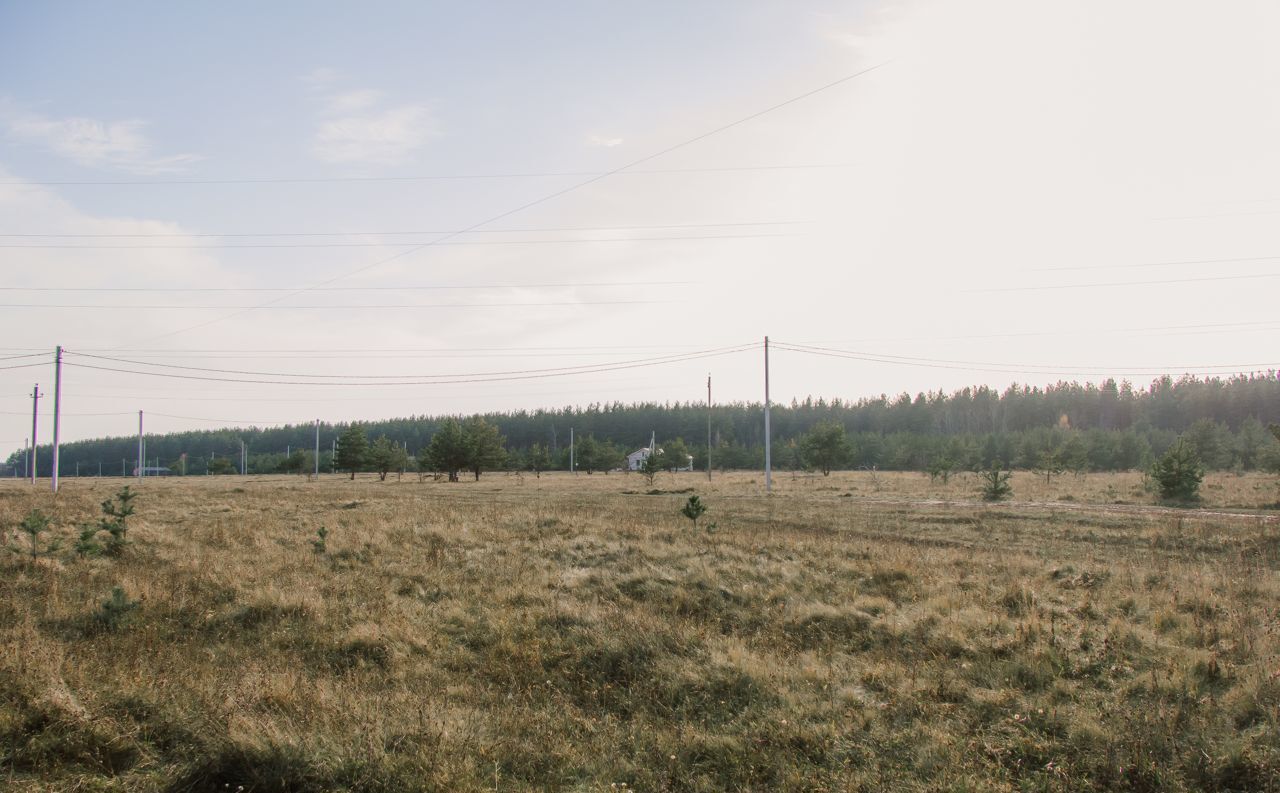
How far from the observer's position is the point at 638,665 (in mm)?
8328

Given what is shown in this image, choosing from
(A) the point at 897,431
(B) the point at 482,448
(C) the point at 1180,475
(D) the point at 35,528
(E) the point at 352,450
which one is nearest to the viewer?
(D) the point at 35,528

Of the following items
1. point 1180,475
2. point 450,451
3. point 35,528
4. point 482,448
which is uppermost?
point 482,448

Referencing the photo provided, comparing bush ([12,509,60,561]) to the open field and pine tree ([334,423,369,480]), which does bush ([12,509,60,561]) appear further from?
pine tree ([334,423,369,480])

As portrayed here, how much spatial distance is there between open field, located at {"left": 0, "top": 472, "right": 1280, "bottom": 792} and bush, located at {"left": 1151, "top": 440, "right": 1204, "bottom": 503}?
15542 millimetres

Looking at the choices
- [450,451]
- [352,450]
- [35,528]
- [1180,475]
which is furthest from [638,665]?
[352,450]

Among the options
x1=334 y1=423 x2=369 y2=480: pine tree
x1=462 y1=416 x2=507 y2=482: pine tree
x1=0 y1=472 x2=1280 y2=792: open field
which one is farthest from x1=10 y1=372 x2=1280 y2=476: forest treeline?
x1=0 y1=472 x2=1280 y2=792: open field

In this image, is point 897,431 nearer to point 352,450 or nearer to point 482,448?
point 482,448

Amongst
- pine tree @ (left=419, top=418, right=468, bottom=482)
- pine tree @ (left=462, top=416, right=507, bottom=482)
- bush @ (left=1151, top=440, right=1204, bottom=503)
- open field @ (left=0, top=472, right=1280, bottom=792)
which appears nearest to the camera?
open field @ (left=0, top=472, right=1280, bottom=792)

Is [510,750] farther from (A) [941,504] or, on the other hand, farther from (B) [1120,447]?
(B) [1120,447]

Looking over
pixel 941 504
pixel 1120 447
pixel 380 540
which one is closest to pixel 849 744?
pixel 380 540

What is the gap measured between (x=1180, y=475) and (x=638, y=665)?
31.4 meters

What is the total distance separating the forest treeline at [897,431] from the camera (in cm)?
7656

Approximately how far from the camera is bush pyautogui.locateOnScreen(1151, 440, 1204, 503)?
28.6m

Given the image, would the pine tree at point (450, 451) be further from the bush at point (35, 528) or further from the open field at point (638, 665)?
the bush at point (35, 528)
